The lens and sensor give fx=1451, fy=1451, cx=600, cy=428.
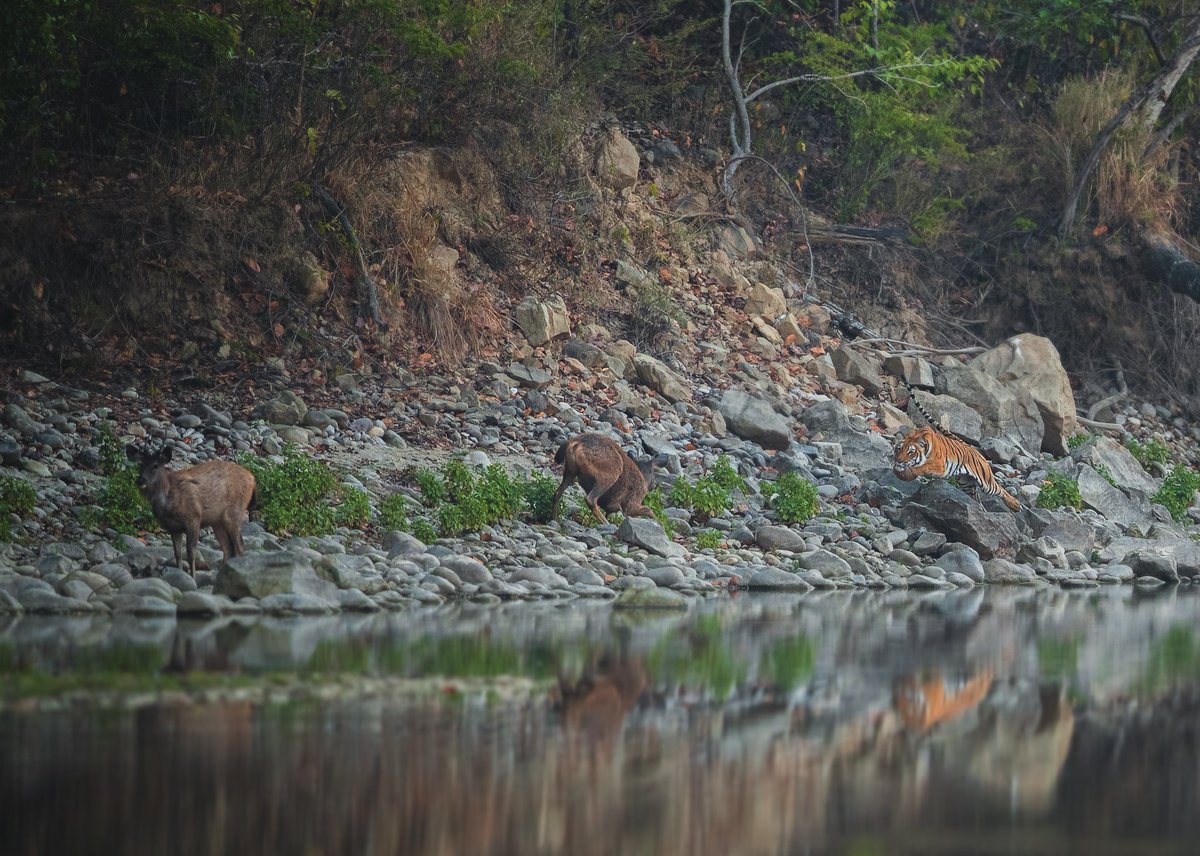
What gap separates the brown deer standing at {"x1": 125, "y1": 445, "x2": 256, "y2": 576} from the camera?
9.75 meters

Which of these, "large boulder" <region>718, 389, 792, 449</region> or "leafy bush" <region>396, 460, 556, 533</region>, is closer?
"leafy bush" <region>396, 460, 556, 533</region>

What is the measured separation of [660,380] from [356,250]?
3.86 m

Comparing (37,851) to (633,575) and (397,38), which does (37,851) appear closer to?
(633,575)

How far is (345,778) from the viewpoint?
188 inches

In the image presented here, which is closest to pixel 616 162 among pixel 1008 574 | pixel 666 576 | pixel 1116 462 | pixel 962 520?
pixel 1116 462

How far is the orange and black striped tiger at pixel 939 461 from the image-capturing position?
15.5 m

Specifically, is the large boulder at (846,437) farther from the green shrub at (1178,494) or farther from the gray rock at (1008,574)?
the green shrub at (1178,494)

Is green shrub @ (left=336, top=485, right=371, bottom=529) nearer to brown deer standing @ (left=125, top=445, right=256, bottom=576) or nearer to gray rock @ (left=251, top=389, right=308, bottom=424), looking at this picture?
brown deer standing @ (left=125, top=445, right=256, bottom=576)

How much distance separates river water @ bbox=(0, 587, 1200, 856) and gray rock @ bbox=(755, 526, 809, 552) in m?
4.01

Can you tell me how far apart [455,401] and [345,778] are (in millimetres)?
10650

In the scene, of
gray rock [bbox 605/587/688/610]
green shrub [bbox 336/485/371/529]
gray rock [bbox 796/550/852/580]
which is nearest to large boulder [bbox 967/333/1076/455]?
gray rock [bbox 796/550/852/580]

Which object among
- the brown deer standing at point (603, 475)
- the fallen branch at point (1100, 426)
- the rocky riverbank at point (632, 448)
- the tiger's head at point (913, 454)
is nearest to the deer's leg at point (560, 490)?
the brown deer standing at point (603, 475)

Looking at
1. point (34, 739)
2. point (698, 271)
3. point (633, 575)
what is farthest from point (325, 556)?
point (698, 271)

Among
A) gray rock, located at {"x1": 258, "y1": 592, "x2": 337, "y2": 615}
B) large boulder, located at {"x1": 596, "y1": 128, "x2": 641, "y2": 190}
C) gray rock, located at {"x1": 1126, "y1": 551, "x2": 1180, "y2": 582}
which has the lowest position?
gray rock, located at {"x1": 258, "y1": 592, "x2": 337, "y2": 615}
